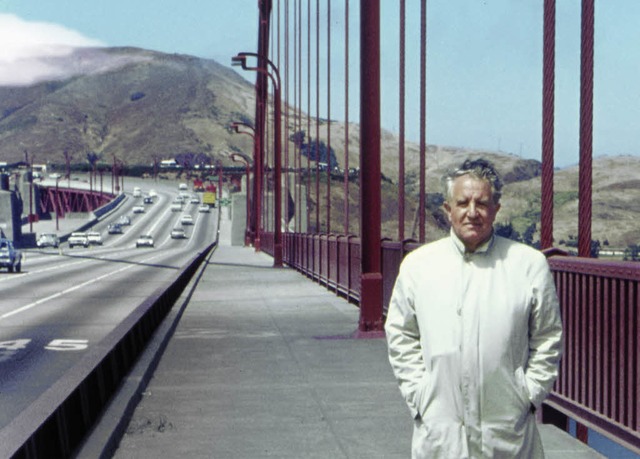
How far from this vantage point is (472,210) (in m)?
4.24

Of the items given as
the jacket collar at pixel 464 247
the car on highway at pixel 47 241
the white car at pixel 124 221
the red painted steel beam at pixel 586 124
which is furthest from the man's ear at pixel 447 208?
the white car at pixel 124 221

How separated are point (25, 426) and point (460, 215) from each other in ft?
9.74

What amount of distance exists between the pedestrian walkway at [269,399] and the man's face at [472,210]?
3.85 metres

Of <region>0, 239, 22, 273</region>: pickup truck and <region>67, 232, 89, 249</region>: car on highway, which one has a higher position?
<region>0, 239, 22, 273</region>: pickup truck

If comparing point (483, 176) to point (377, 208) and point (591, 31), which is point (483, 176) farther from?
point (377, 208)

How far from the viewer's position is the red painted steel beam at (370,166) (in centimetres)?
1584

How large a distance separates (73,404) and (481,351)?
4271 mm

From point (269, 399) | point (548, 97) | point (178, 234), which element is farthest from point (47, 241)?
point (548, 97)

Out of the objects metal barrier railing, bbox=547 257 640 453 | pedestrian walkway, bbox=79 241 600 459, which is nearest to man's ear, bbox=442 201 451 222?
metal barrier railing, bbox=547 257 640 453

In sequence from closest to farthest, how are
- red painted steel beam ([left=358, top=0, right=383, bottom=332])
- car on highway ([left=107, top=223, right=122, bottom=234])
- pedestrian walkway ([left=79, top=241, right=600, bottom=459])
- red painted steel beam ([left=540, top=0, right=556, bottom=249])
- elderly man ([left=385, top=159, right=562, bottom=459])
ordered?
elderly man ([left=385, top=159, right=562, bottom=459]), pedestrian walkway ([left=79, top=241, right=600, bottom=459]), red painted steel beam ([left=540, top=0, right=556, bottom=249]), red painted steel beam ([left=358, top=0, right=383, bottom=332]), car on highway ([left=107, top=223, right=122, bottom=234])

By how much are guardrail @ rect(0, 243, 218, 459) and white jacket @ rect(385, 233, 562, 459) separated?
2.20 metres

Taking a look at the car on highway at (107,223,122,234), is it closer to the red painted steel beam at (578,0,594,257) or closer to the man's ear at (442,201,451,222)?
the red painted steel beam at (578,0,594,257)

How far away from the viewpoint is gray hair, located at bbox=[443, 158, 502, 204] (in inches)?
169

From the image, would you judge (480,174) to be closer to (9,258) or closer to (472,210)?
(472,210)
